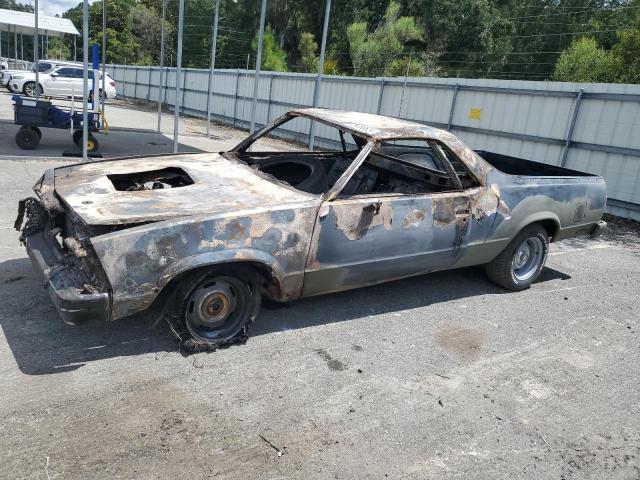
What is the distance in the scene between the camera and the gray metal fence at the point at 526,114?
9500 mm


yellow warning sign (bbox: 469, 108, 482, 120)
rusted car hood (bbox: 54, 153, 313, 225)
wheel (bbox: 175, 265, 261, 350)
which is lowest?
wheel (bbox: 175, 265, 261, 350)

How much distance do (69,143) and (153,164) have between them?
942cm

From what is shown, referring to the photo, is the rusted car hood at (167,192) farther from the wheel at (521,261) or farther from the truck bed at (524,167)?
the truck bed at (524,167)

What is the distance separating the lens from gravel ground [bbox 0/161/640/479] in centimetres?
271

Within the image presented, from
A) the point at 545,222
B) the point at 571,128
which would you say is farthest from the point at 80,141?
the point at 571,128

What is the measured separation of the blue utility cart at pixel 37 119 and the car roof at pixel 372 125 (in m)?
7.46

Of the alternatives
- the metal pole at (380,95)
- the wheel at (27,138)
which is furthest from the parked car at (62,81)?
the metal pole at (380,95)

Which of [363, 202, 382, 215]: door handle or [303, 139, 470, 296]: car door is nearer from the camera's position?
[303, 139, 470, 296]: car door

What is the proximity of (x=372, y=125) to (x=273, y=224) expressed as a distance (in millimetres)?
1515

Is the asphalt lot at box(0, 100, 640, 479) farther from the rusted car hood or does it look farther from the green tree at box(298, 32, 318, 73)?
the green tree at box(298, 32, 318, 73)

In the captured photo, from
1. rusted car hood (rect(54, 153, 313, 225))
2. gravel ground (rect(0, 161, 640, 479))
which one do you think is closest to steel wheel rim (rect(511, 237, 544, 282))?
gravel ground (rect(0, 161, 640, 479))

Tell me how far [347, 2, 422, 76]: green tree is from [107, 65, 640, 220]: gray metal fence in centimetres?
1682

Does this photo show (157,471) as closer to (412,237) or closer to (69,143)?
(412,237)

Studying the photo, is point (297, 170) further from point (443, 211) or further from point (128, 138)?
point (128, 138)
